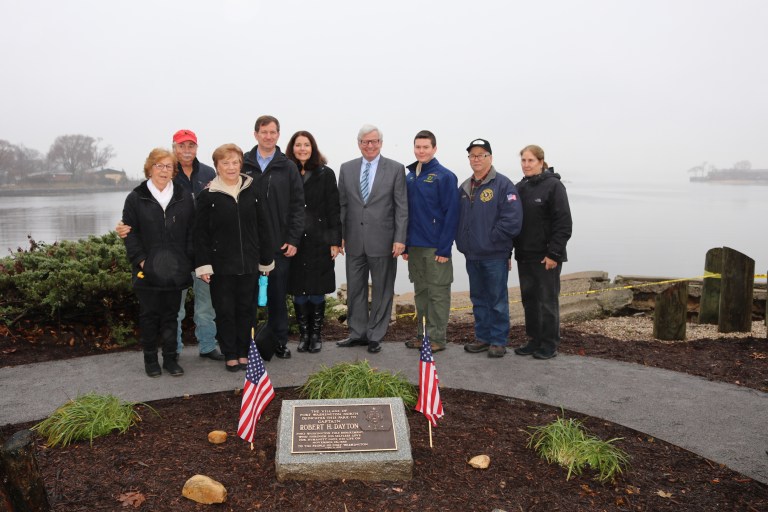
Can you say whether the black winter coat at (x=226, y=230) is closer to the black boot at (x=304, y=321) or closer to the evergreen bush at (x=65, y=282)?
the black boot at (x=304, y=321)

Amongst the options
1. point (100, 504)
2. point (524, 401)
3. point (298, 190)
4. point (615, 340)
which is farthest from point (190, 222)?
point (615, 340)

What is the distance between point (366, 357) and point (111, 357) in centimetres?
244

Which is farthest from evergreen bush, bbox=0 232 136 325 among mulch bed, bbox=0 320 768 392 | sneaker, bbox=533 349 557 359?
sneaker, bbox=533 349 557 359

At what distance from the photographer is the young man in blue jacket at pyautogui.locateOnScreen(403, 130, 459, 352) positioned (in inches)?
234

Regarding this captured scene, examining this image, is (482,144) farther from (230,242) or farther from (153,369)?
(153,369)

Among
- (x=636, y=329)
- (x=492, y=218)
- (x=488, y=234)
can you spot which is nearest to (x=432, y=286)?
(x=488, y=234)

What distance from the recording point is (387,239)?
19.9 feet

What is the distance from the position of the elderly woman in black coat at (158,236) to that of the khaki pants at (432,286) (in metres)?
2.16

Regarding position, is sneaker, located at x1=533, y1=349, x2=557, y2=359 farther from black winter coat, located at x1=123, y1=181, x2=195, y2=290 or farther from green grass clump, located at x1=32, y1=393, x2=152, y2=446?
green grass clump, located at x1=32, y1=393, x2=152, y2=446

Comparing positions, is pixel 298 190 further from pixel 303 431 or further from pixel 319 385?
pixel 303 431

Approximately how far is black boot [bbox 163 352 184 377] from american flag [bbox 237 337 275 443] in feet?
5.60

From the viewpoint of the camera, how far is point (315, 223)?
5.95m

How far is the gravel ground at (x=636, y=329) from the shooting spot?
288 inches

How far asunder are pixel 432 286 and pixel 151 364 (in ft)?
8.69
